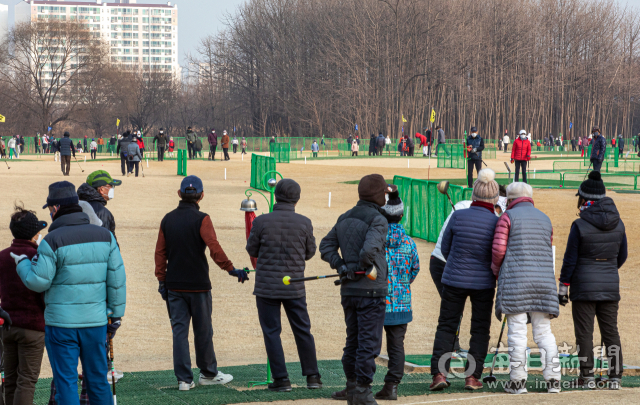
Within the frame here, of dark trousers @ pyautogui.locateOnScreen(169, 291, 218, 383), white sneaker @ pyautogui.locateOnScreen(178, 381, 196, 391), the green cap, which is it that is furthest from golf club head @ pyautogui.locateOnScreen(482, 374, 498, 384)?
the green cap

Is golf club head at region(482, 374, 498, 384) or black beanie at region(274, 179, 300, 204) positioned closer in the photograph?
black beanie at region(274, 179, 300, 204)

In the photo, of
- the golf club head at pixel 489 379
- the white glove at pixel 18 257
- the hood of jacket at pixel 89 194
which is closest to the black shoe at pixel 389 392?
the golf club head at pixel 489 379

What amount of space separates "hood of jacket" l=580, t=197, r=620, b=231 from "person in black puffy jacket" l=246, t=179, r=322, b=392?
90.9 inches

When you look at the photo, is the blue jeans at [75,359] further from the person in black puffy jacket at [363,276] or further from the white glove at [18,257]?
the person in black puffy jacket at [363,276]

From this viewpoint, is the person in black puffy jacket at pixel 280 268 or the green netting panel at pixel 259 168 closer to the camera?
the person in black puffy jacket at pixel 280 268

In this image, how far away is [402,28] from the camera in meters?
75.4

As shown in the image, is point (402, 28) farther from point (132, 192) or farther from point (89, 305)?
point (89, 305)

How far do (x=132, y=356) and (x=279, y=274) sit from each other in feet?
8.99

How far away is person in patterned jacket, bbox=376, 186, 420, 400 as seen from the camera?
563 cm

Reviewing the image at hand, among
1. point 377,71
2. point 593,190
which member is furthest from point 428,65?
point 593,190

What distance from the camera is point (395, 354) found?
18.5 ft

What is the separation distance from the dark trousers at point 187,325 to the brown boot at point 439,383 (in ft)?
6.00

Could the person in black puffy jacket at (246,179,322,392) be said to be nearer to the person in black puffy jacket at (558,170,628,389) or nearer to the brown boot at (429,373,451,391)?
the brown boot at (429,373,451,391)

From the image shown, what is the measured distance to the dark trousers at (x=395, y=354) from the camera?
5621 mm
